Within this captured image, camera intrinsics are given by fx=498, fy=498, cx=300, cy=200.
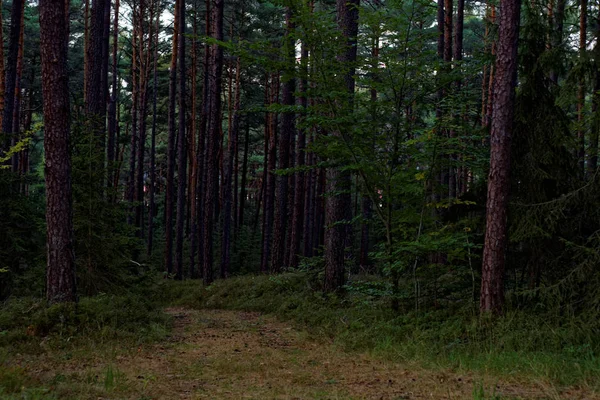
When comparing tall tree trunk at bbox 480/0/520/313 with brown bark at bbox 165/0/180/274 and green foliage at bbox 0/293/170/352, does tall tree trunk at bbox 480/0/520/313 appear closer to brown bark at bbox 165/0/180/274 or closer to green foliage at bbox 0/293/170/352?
green foliage at bbox 0/293/170/352

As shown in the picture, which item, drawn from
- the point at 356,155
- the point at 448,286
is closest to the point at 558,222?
the point at 448,286

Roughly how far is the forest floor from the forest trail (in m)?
0.01

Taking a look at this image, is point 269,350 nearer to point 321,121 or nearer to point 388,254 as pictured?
point 388,254

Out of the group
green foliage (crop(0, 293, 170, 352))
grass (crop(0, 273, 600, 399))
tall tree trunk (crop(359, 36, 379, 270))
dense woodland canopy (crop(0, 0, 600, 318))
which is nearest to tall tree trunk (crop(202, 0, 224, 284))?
dense woodland canopy (crop(0, 0, 600, 318))

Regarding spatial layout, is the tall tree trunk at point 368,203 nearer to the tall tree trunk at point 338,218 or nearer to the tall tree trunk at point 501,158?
the tall tree trunk at point 338,218

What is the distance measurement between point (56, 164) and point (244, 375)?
529cm

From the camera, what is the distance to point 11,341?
8.03 metres

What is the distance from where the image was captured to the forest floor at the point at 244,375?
5.93m

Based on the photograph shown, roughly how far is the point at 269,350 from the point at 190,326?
11.7 ft

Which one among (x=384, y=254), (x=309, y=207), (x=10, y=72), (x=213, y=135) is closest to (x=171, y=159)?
(x=213, y=135)

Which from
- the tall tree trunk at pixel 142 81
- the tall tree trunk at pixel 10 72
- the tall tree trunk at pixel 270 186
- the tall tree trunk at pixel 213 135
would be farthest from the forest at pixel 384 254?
the tall tree trunk at pixel 142 81

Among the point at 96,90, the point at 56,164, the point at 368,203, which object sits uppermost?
the point at 96,90

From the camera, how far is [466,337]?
8.38 metres

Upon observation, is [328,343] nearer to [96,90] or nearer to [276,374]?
[276,374]
